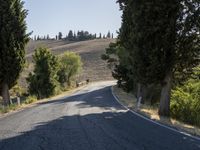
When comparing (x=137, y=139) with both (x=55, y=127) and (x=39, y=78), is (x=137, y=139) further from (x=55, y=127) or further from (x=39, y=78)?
(x=39, y=78)

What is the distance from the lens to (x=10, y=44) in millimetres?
28422

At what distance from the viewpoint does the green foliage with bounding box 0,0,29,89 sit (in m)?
28.1

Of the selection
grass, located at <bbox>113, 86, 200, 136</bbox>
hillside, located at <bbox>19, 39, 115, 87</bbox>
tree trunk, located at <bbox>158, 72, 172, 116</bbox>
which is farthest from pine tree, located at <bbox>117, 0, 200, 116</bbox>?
hillside, located at <bbox>19, 39, 115, 87</bbox>

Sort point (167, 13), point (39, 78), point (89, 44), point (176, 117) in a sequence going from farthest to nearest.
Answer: point (89, 44) → point (39, 78) → point (176, 117) → point (167, 13)

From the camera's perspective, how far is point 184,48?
68.1ft

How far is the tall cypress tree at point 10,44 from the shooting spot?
92.1ft

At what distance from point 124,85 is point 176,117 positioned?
72.9 feet

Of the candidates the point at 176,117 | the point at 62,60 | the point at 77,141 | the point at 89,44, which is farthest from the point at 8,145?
the point at 89,44

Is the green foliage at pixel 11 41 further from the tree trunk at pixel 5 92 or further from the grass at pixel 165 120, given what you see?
the grass at pixel 165 120

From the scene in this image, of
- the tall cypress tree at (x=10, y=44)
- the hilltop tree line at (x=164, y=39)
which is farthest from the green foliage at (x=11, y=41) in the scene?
the hilltop tree line at (x=164, y=39)

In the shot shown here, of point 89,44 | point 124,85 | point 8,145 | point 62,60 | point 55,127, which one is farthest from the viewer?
point 89,44

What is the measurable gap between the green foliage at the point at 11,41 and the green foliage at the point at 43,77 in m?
21.8

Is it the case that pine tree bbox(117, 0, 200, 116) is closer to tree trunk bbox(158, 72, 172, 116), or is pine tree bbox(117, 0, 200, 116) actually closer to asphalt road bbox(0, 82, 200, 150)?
tree trunk bbox(158, 72, 172, 116)

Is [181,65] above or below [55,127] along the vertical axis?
above
